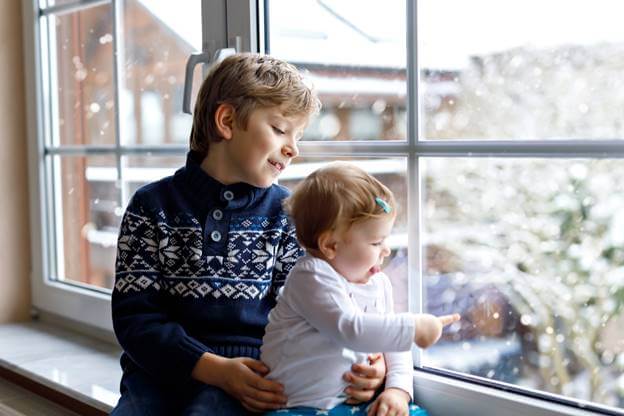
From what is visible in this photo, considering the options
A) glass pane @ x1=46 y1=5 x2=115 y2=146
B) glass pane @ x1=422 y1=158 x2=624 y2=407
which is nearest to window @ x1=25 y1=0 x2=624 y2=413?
glass pane @ x1=422 y1=158 x2=624 y2=407

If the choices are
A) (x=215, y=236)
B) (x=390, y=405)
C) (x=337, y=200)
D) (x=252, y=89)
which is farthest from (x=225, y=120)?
(x=390, y=405)

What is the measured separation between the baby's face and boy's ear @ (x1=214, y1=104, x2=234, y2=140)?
0.28 meters

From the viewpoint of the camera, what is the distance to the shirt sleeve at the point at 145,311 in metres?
1.23

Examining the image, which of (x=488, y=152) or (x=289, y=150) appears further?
(x=289, y=150)

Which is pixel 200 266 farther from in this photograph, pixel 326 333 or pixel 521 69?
pixel 521 69

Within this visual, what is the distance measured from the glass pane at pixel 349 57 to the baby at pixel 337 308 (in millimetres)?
219

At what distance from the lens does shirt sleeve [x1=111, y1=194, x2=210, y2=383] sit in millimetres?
1226

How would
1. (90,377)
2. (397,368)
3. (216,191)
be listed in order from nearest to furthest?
(397,368) → (216,191) → (90,377)

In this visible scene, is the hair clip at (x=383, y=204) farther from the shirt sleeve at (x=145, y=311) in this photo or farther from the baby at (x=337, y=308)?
the shirt sleeve at (x=145, y=311)

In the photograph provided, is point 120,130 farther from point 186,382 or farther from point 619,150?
point 619,150

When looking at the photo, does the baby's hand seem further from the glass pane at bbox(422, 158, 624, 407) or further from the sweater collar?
the sweater collar

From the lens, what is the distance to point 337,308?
1.08m

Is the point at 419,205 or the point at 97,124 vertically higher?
the point at 97,124

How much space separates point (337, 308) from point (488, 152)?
31cm
